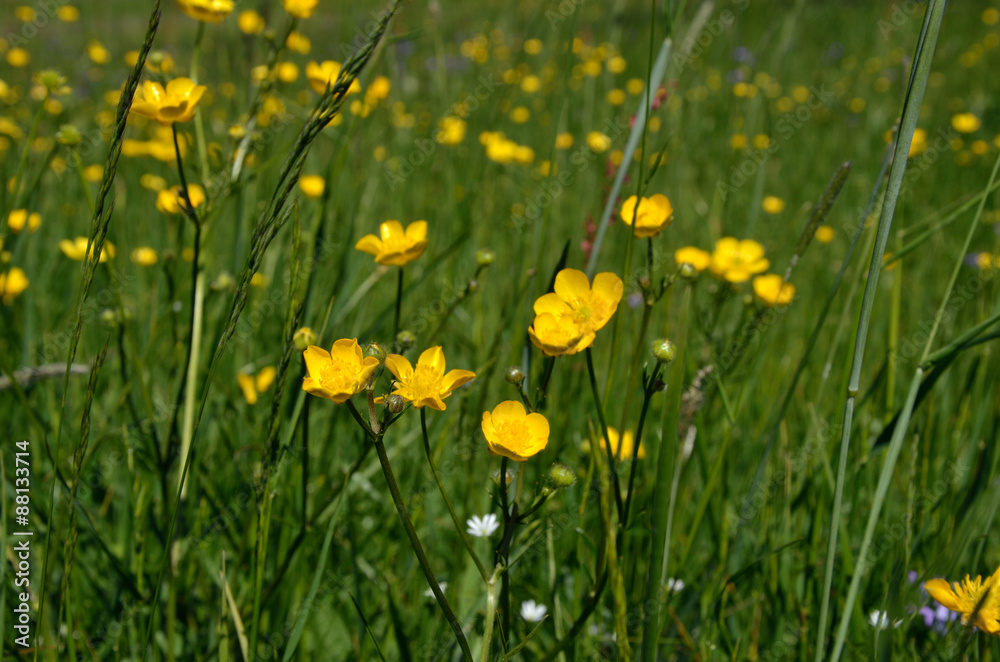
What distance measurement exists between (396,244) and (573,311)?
0.40 meters

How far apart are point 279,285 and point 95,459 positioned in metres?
0.59

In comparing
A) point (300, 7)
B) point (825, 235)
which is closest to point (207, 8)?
point (300, 7)

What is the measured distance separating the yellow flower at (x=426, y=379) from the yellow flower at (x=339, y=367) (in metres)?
0.04

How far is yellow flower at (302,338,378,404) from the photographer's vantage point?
0.70 m

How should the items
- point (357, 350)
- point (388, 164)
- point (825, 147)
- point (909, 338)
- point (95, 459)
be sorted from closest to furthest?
point (357, 350)
point (95, 459)
point (909, 338)
point (388, 164)
point (825, 147)

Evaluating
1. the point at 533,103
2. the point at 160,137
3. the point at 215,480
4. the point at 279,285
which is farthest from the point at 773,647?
the point at 533,103

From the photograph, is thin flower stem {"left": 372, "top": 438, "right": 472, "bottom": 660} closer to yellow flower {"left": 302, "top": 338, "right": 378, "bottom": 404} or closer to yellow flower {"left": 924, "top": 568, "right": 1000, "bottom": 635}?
yellow flower {"left": 302, "top": 338, "right": 378, "bottom": 404}

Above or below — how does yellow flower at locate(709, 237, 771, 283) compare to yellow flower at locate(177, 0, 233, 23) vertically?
below

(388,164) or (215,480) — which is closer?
(215,480)

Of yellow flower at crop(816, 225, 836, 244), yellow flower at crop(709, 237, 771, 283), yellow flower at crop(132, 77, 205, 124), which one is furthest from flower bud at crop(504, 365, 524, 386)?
yellow flower at crop(816, 225, 836, 244)

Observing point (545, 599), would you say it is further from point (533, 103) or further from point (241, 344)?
point (533, 103)

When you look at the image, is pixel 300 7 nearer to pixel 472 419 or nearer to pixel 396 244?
pixel 396 244

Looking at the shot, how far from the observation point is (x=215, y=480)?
4.39 feet

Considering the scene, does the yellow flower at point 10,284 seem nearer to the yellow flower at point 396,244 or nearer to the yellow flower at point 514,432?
the yellow flower at point 396,244
